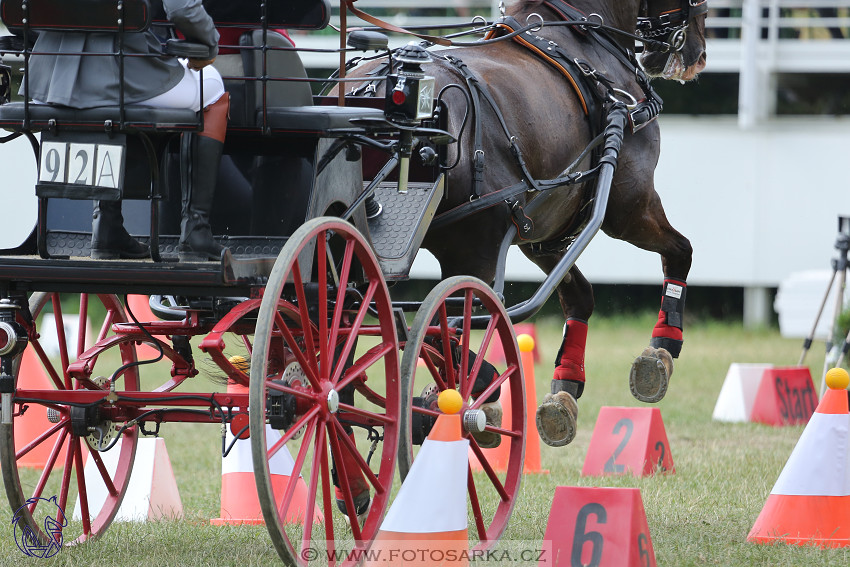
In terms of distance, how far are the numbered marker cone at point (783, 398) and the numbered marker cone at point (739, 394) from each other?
7cm

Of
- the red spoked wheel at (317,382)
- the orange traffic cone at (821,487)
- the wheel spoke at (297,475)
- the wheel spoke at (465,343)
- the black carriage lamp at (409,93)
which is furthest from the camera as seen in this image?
the orange traffic cone at (821,487)

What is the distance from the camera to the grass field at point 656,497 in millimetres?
4574

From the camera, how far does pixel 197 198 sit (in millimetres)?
3951

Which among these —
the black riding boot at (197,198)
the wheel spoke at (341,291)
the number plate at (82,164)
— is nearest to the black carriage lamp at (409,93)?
the wheel spoke at (341,291)

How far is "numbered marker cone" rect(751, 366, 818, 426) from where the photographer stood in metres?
8.65

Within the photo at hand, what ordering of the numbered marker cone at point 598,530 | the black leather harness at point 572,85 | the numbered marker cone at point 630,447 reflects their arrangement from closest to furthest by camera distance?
the numbered marker cone at point 598,530, the black leather harness at point 572,85, the numbered marker cone at point 630,447

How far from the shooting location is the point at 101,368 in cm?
1173

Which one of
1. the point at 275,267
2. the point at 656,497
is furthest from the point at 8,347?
the point at 656,497

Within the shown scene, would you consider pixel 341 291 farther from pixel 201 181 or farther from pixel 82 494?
pixel 82 494

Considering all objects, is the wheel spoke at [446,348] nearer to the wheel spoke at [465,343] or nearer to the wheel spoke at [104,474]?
the wheel spoke at [465,343]

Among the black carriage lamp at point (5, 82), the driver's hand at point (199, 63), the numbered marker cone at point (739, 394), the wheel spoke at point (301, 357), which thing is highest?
the driver's hand at point (199, 63)

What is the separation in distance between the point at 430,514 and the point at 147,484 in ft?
7.48

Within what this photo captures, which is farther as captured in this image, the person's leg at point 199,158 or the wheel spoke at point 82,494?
the wheel spoke at point 82,494

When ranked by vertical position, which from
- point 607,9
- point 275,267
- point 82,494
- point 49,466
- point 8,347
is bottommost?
point 82,494
